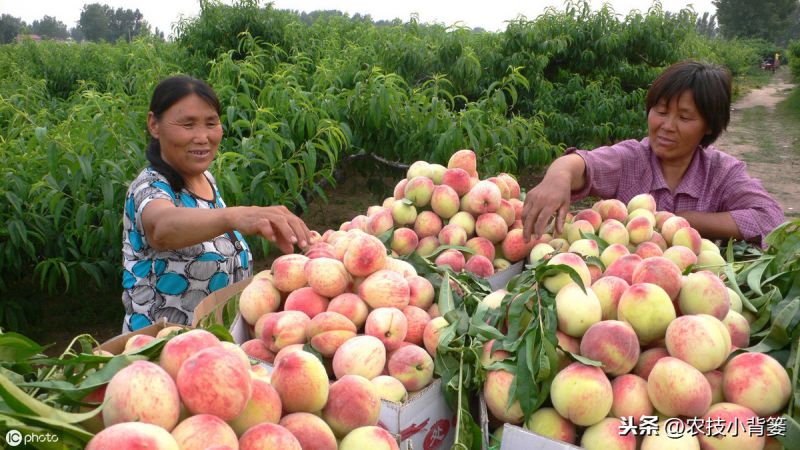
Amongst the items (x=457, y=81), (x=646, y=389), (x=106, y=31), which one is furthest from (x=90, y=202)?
(x=106, y=31)

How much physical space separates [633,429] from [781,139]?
1636 centimetres

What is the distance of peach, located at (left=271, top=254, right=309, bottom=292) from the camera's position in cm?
173

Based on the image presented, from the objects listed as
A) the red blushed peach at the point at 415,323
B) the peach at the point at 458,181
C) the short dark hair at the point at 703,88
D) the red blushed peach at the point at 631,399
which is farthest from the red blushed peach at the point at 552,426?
the short dark hair at the point at 703,88

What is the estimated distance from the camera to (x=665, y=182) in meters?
2.60

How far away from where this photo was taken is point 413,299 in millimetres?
1735

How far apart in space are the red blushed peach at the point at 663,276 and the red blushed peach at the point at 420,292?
59 centimetres

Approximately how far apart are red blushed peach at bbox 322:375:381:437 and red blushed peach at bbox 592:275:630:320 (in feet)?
2.31

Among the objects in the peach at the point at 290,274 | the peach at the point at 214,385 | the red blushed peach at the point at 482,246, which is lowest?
the red blushed peach at the point at 482,246

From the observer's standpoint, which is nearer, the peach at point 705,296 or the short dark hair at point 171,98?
the peach at point 705,296

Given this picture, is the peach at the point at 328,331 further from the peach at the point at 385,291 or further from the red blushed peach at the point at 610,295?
the red blushed peach at the point at 610,295

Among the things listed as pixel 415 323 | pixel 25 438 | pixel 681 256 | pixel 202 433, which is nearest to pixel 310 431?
pixel 202 433

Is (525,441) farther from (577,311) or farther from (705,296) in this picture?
(705,296)

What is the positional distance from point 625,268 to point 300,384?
1010 millimetres

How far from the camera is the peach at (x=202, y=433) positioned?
2.69 feet
